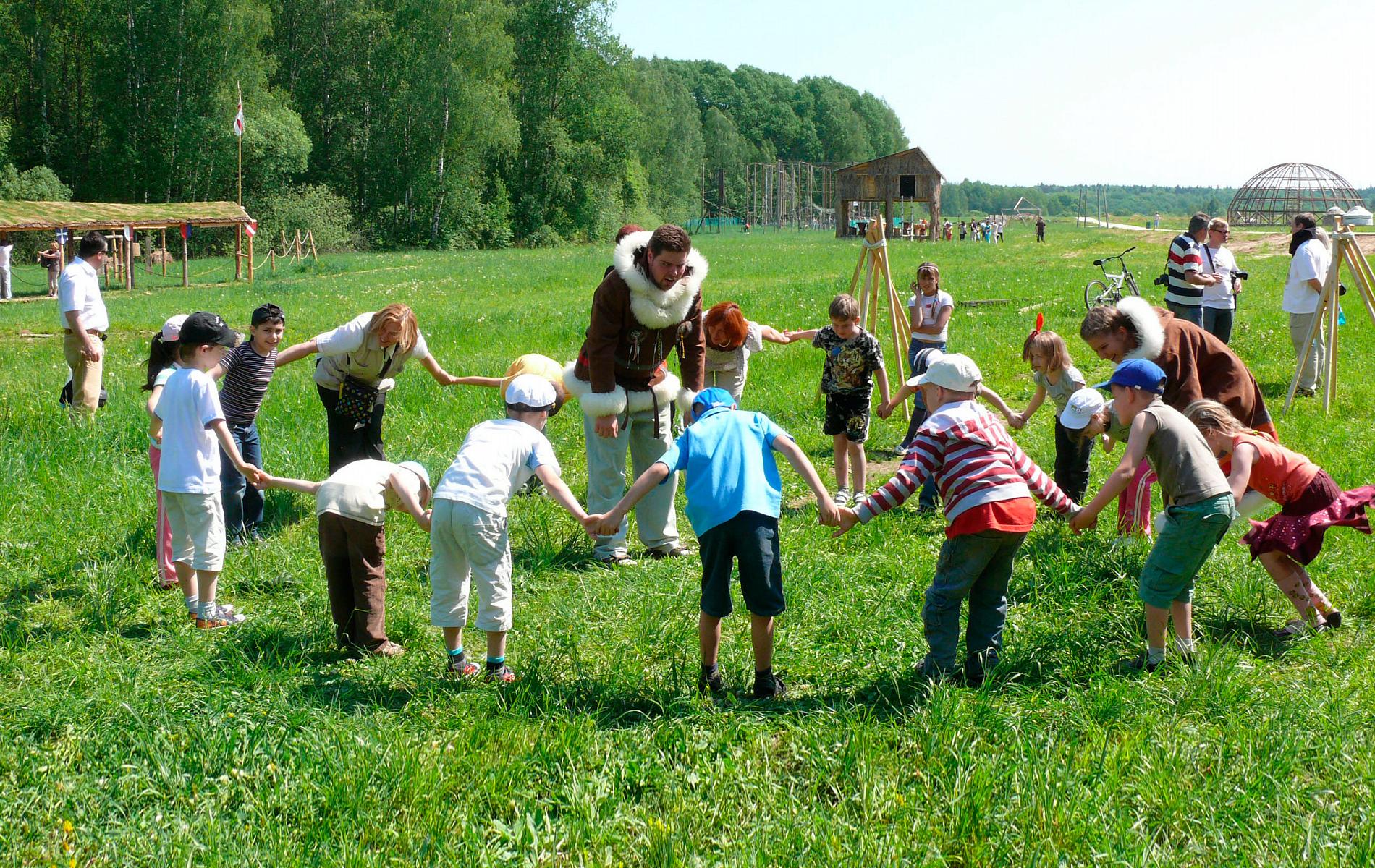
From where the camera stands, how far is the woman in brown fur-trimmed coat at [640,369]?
6.45 metres

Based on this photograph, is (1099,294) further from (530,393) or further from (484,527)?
(484,527)

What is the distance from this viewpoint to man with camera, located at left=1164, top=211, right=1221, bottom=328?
10945mm

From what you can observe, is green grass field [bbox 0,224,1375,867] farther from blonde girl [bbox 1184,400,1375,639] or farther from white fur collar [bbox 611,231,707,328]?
white fur collar [bbox 611,231,707,328]

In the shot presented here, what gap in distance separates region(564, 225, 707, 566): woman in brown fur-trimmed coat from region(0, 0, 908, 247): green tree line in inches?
1916

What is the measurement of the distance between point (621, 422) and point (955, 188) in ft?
669

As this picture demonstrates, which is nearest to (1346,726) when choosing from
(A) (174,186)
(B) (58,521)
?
(B) (58,521)

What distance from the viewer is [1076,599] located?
→ 5863mm

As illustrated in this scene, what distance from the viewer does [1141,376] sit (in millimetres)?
5098

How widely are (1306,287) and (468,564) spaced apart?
10466 millimetres

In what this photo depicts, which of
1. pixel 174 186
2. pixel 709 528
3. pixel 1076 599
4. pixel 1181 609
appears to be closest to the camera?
pixel 709 528

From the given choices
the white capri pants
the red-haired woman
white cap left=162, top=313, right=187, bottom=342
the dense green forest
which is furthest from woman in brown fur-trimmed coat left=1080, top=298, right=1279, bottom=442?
the dense green forest

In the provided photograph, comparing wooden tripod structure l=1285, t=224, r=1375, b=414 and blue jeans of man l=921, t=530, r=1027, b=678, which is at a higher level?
wooden tripod structure l=1285, t=224, r=1375, b=414

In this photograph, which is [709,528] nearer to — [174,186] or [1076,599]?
[1076,599]

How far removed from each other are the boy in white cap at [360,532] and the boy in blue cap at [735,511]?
43.4 inches
